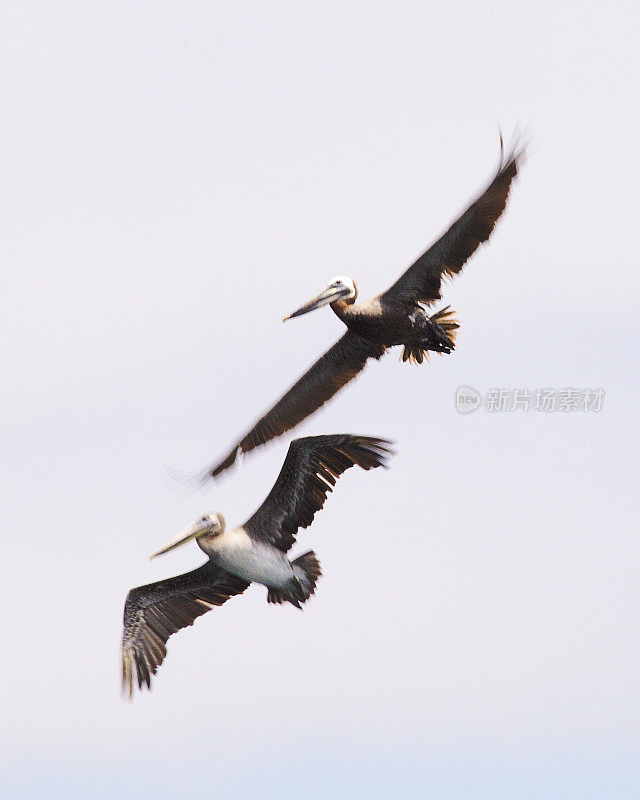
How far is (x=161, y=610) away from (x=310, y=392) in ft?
10.0

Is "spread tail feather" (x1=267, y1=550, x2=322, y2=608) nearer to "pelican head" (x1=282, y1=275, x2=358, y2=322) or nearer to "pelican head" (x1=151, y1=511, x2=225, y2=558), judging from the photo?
"pelican head" (x1=151, y1=511, x2=225, y2=558)

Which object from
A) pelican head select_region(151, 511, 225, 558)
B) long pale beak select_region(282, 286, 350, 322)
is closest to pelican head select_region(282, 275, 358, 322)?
long pale beak select_region(282, 286, 350, 322)

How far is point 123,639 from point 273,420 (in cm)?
319

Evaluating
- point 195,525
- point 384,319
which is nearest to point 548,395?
point 384,319

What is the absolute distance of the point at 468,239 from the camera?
27688 mm

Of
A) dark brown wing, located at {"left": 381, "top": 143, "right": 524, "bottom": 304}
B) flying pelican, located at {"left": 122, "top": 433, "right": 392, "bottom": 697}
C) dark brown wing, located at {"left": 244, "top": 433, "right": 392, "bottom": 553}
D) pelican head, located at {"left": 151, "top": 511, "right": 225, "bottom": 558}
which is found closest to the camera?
dark brown wing, located at {"left": 244, "top": 433, "right": 392, "bottom": 553}

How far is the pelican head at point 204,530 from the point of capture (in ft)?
91.2

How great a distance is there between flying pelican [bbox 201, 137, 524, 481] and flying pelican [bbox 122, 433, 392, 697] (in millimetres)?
1774

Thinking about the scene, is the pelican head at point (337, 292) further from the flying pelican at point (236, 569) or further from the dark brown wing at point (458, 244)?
the flying pelican at point (236, 569)

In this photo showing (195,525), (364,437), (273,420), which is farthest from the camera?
(273,420)

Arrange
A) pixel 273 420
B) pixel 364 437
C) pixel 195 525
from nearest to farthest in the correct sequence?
pixel 364 437 → pixel 195 525 → pixel 273 420

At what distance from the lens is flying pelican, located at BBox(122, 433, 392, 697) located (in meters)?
27.0

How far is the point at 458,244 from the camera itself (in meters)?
27.8

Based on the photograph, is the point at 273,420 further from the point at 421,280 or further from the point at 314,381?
the point at 421,280
